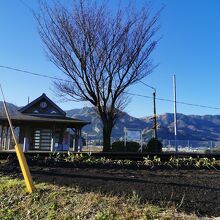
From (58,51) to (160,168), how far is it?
15.3 metres

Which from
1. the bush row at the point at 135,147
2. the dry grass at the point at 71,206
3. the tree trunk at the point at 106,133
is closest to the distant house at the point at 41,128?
the bush row at the point at 135,147

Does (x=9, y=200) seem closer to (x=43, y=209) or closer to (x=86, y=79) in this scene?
(x=43, y=209)

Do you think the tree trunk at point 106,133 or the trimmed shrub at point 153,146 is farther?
the trimmed shrub at point 153,146

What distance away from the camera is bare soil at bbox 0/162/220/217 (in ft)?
17.5

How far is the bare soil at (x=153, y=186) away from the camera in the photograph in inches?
210

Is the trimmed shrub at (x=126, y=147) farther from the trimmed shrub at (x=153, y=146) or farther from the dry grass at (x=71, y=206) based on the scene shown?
the dry grass at (x=71, y=206)

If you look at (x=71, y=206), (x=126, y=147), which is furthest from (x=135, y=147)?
(x=71, y=206)

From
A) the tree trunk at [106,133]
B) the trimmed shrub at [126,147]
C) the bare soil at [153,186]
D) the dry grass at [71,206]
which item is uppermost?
the tree trunk at [106,133]

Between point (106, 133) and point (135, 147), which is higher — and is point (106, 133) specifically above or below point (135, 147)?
above

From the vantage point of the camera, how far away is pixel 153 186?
21.3 feet

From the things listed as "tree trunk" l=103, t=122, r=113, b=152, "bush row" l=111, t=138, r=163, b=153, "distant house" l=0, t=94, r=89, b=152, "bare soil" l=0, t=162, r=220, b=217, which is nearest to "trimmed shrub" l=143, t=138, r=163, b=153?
"bush row" l=111, t=138, r=163, b=153

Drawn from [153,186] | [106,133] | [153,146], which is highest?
[106,133]

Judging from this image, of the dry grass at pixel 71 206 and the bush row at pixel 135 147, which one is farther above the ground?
the bush row at pixel 135 147

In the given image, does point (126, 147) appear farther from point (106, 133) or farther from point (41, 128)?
point (41, 128)
